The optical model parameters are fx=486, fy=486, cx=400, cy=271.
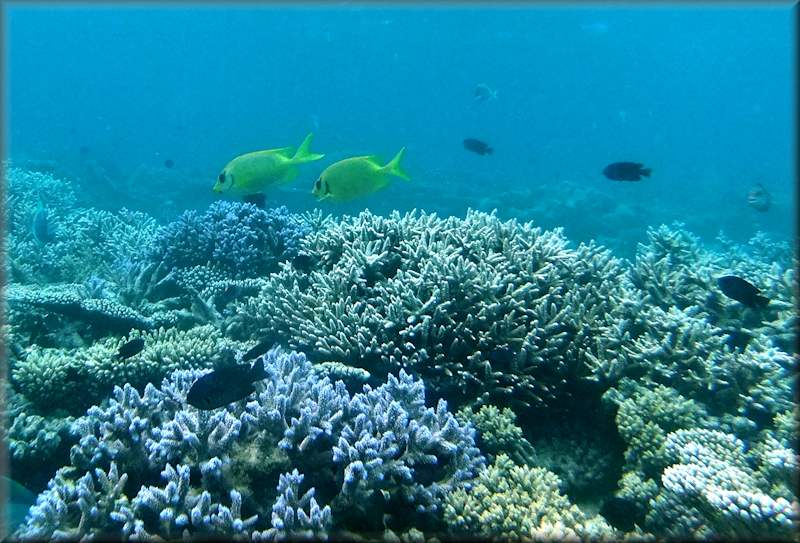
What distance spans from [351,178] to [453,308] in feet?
7.16

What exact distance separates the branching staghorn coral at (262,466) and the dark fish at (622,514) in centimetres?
112

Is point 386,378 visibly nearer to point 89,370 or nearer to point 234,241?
point 89,370

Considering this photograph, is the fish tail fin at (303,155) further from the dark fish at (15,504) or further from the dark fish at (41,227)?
the dark fish at (41,227)

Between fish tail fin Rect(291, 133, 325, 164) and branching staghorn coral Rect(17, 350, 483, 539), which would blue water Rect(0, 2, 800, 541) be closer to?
branching staghorn coral Rect(17, 350, 483, 539)

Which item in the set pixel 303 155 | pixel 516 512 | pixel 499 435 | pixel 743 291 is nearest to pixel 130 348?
pixel 303 155

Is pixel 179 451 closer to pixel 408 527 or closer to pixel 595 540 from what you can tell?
pixel 408 527

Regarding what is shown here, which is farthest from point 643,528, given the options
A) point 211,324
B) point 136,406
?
point 211,324

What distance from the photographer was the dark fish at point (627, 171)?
22.3ft

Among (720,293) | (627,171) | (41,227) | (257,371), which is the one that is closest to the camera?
(257,371)

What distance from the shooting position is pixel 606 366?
14.0 feet

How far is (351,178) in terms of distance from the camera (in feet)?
18.4

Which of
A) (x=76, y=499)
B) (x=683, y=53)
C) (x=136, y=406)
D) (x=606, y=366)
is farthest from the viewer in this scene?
(x=683, y=53)

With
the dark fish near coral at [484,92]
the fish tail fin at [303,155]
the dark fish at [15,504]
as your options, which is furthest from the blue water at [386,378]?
the dark fish near coral at [484,92]

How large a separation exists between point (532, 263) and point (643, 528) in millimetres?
2488
